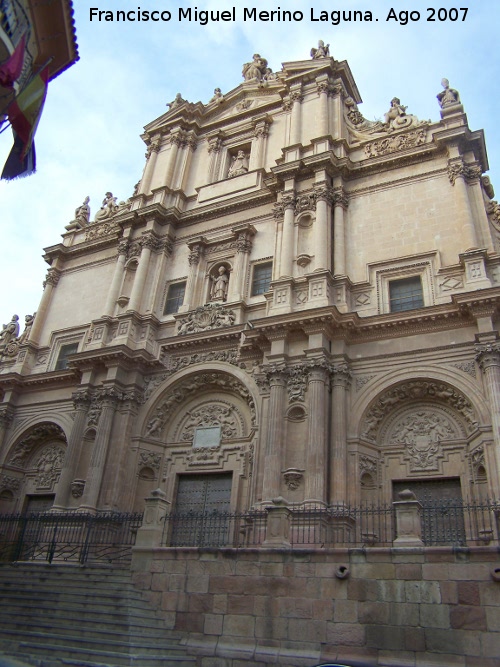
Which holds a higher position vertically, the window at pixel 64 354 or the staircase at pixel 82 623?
the window at pixel 64 354

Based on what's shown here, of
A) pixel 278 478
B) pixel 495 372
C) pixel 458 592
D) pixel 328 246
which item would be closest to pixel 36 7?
pixel 328 246

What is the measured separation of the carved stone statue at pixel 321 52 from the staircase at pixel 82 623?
21556 mm

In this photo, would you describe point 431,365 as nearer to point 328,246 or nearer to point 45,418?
point 328,246

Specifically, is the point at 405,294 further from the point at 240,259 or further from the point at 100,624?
the point at 100,624

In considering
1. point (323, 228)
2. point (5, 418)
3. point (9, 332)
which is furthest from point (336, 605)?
point (9, 332)

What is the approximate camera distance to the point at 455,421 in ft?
53.0

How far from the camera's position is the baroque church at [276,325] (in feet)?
53.1

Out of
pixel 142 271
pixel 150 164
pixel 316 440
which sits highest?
pixel 150 164

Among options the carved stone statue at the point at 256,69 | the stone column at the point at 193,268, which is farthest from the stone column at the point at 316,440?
the carved stone statue at the point at 256,69

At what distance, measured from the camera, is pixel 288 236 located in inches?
805

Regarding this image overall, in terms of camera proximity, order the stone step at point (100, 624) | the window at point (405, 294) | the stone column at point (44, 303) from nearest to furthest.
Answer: the stone step at point (100, 624), the window at point (405, 294), the stone column at point (44, 303)

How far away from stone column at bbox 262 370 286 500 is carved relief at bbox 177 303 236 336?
3.57 m

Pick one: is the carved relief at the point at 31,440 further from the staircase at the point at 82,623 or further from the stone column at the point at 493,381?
the stone column at the point at 493,381

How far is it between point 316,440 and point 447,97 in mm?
13315
